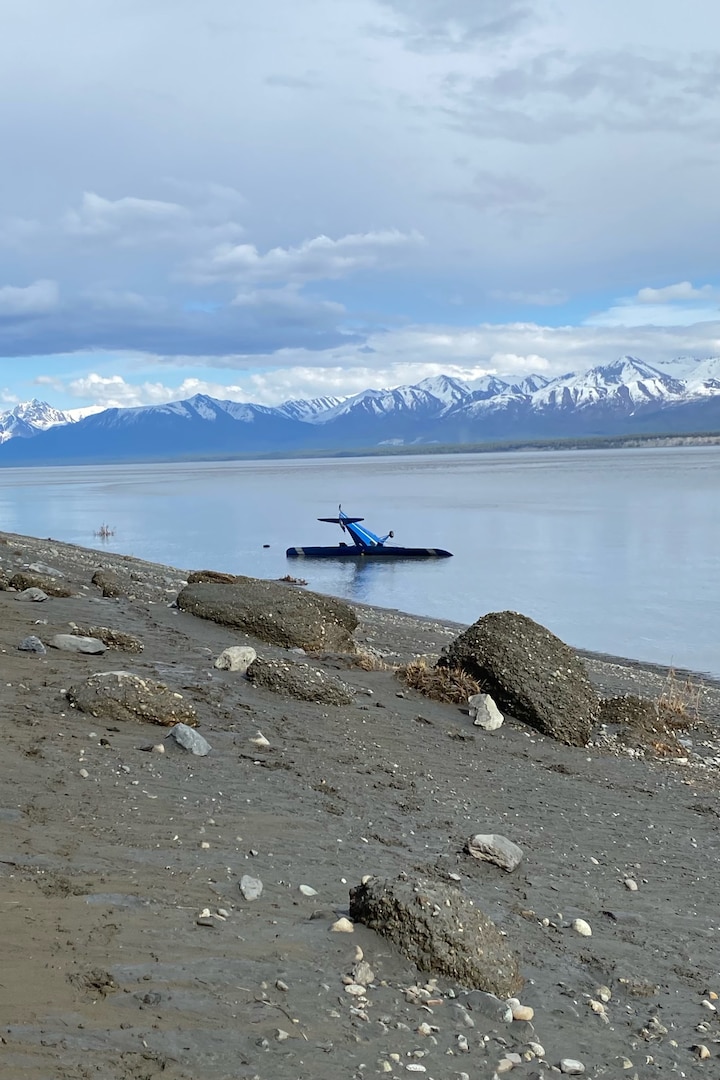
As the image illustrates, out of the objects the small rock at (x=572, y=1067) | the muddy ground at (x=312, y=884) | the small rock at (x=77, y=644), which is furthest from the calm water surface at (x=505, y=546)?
the small rock at (x=572, y=1067)

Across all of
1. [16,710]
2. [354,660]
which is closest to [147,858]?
[16,710]

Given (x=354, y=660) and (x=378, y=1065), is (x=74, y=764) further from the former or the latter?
(x=354, y=660)

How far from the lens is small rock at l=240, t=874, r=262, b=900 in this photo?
17.4 feet

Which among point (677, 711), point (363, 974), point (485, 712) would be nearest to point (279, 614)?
point (485, 712)

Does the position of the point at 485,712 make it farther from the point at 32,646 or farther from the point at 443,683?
the point at 32,646

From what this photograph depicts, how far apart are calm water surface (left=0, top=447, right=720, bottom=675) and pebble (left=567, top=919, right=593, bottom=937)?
15.3 metres

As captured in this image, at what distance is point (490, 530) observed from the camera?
56.4m

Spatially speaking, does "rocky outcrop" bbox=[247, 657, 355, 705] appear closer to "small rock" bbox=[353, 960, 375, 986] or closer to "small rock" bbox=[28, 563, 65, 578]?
"small rock" bbox=[353, 960, 375, 986]

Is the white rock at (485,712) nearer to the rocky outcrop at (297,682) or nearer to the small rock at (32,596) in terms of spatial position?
the rocky outcrop at (297,682)

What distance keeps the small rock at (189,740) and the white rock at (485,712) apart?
3.90 meters

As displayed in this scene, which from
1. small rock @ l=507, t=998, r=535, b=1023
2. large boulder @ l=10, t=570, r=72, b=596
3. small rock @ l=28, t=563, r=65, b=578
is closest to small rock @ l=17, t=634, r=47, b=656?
large boulder @ l=10, t=570, r=72, b=596

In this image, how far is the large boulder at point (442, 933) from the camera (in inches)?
187

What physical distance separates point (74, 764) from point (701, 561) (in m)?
36.5

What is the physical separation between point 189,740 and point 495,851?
2731 mm
